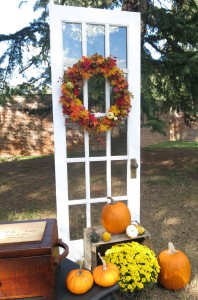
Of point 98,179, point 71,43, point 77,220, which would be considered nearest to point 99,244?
point 77,220

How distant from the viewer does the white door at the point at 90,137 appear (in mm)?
2354

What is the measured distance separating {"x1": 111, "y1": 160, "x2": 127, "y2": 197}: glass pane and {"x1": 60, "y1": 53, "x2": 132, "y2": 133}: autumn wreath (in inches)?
16.4

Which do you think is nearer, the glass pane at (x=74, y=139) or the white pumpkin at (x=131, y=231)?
the white pumpkin at (x=131, y=231)

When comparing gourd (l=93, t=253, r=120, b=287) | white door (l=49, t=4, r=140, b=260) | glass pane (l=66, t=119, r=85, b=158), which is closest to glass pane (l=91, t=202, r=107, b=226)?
white door (l=49, t=4, r=140, b=260)

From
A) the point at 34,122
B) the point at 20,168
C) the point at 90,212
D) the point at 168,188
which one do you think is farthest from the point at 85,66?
the point at 34,122

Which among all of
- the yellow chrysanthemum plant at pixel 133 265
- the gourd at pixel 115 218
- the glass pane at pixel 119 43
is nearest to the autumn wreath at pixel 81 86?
the glass pane at pixel 119 43

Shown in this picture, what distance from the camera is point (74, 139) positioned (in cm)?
251

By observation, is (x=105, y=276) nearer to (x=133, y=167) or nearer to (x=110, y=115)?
(x=133, y=167)

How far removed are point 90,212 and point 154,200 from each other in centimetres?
227

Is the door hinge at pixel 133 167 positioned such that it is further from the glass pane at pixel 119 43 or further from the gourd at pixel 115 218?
the glass pane at pixel 119 43

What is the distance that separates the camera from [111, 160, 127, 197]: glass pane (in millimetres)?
2678

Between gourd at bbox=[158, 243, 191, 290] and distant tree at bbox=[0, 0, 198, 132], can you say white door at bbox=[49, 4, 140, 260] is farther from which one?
distant tree at bbox=[0, 0, 198, 132]

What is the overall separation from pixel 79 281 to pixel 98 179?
1.34m

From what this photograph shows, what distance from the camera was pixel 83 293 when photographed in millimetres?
1362
